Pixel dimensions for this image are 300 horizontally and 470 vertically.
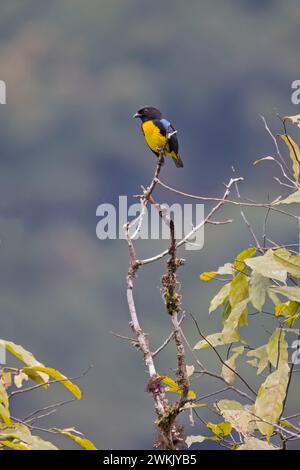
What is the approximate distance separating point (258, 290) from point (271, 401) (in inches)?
13.1

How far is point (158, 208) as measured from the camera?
2529 millimetres

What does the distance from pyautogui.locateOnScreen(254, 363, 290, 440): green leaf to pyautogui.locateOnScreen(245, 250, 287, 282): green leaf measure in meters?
0.29

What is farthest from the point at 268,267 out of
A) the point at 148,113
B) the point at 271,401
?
the point at 148,113

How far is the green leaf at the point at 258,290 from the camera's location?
2.37 m

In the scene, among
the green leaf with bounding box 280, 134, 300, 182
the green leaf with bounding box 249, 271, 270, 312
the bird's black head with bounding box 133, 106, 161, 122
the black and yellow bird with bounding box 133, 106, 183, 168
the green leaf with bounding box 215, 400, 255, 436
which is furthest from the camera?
the bird's black head with bounding box 133, 106, 161, 122

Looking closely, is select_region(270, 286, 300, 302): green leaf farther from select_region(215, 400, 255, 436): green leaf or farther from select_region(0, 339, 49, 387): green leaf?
select_region(0, 339, 49, 387): green leaf

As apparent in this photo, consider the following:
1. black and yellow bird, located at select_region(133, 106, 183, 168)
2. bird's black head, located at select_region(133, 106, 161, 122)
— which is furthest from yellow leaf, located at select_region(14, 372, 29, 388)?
bird's black head, located at select_region(133, 106, 161, 122)

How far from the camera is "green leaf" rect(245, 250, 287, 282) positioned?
227 centimetres

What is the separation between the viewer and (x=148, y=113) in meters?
5.84

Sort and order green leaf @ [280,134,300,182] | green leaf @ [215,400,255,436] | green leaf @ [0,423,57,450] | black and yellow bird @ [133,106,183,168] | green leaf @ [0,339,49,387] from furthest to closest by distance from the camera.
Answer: black and yellow bird @ [133,106,183,168] → green leaf @ [280,134,300,182] → green leaf @ [215,400,255,436] → green leaf @ [0,339,49,387] → green leaf @ [0,423,57,450]

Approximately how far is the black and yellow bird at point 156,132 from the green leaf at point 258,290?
3027mm

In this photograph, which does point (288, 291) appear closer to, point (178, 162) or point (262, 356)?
point (262, 356)
